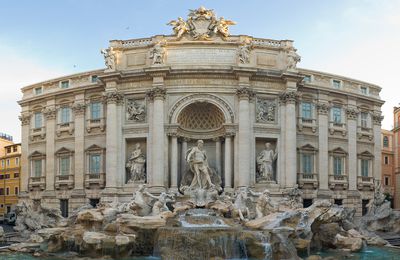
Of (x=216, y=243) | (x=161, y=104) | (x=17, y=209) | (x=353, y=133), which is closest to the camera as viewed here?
(x=216, y=243)

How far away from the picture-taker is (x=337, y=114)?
37.0 m

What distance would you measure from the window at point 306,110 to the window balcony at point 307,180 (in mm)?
4235

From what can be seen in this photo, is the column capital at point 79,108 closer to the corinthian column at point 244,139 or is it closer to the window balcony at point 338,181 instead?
the corinthian column at point 244,139

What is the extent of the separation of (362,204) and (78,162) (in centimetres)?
2178

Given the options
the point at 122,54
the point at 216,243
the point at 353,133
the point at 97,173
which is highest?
the point at 122,54

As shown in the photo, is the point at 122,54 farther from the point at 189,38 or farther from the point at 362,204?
the point at 362,204

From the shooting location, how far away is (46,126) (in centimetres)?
3794

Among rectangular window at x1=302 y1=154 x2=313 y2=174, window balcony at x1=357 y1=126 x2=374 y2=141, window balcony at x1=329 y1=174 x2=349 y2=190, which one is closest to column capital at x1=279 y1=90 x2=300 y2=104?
rectangular window at x1=302 y1=154 x2=313 y2=174

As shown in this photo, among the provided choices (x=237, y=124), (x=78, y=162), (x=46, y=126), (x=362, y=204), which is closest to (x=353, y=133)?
(x=362, y=204)

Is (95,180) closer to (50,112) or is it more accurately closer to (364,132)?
(50,112)

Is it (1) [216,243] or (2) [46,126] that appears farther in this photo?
(2) [46,126]

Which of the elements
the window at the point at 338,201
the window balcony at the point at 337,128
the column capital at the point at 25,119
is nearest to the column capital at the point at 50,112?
the column capital at the point at 25,119

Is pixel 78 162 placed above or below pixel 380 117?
below

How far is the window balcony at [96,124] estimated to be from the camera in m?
35.1
